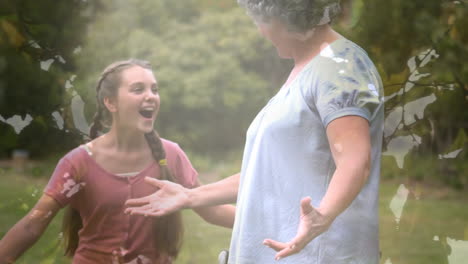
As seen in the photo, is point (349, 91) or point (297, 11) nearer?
point (349, 91)

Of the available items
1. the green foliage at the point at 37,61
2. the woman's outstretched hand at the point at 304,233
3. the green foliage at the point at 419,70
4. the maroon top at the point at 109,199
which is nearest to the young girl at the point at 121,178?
the maroon top at the point at 109,199

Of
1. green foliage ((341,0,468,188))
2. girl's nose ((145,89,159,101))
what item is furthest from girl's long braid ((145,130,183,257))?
green foliage ((341,0,468,188))

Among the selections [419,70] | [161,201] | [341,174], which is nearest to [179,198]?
[161,201]

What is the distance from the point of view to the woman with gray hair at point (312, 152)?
86.4 inches

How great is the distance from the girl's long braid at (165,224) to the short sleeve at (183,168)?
3cm

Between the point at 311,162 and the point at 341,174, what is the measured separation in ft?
0.46

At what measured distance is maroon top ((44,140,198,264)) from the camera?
2652 millimetres

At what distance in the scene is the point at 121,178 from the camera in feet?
8.70

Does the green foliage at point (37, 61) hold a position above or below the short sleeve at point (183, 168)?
above

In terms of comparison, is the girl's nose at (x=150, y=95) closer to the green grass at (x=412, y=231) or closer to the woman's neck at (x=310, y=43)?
the green grass at (x=412, y=231)

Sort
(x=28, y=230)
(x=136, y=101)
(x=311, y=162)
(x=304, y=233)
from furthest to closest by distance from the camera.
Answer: (x=28, y=230) < (x=136, y=101) < (x=311, y=162) < (x=304, y=233)

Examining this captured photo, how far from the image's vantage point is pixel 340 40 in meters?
2.38

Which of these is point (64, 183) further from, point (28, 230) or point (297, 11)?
point (297, 11)

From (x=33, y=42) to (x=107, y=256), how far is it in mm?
916
